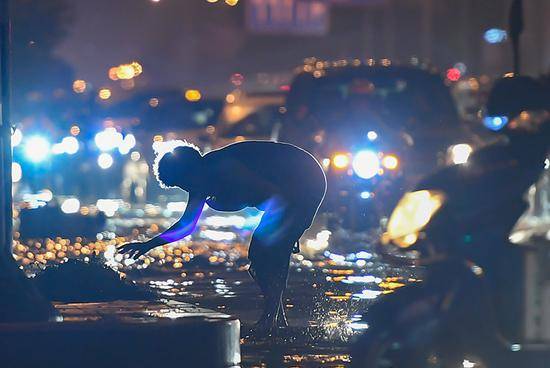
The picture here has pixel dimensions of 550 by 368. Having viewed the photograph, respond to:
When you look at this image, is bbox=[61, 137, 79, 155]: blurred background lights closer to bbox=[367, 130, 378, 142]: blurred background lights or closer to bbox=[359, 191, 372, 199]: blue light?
bbox=[367, 130, 378, 142]: blurred background lights

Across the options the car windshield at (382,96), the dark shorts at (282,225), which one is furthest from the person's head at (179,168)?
the car windshield at (382,96)

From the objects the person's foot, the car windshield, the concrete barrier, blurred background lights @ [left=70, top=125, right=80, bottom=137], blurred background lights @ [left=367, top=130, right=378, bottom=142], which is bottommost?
the concrete barrier

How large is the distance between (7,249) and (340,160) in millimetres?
11327

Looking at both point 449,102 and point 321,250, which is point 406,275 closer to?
point 321,250

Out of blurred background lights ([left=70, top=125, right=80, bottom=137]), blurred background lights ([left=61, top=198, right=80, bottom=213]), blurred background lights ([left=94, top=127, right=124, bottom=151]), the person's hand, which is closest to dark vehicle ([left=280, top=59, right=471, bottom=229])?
blurred background lights ([left=61, top=198, right=80, bottom=213])

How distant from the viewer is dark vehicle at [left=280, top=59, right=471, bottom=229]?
66.8ft

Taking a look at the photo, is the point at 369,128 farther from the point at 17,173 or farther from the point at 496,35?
the point at 496,35

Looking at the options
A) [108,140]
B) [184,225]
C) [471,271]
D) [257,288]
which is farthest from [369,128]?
[108,140]

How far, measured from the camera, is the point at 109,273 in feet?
38.9

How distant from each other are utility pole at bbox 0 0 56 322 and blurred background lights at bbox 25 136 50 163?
57.7 ft

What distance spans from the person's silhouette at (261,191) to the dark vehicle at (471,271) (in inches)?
134

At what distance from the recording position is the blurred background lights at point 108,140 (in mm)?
35500

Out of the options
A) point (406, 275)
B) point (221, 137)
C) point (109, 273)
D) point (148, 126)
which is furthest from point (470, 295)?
point (148, 126)

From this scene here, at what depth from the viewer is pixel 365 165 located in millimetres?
20391
